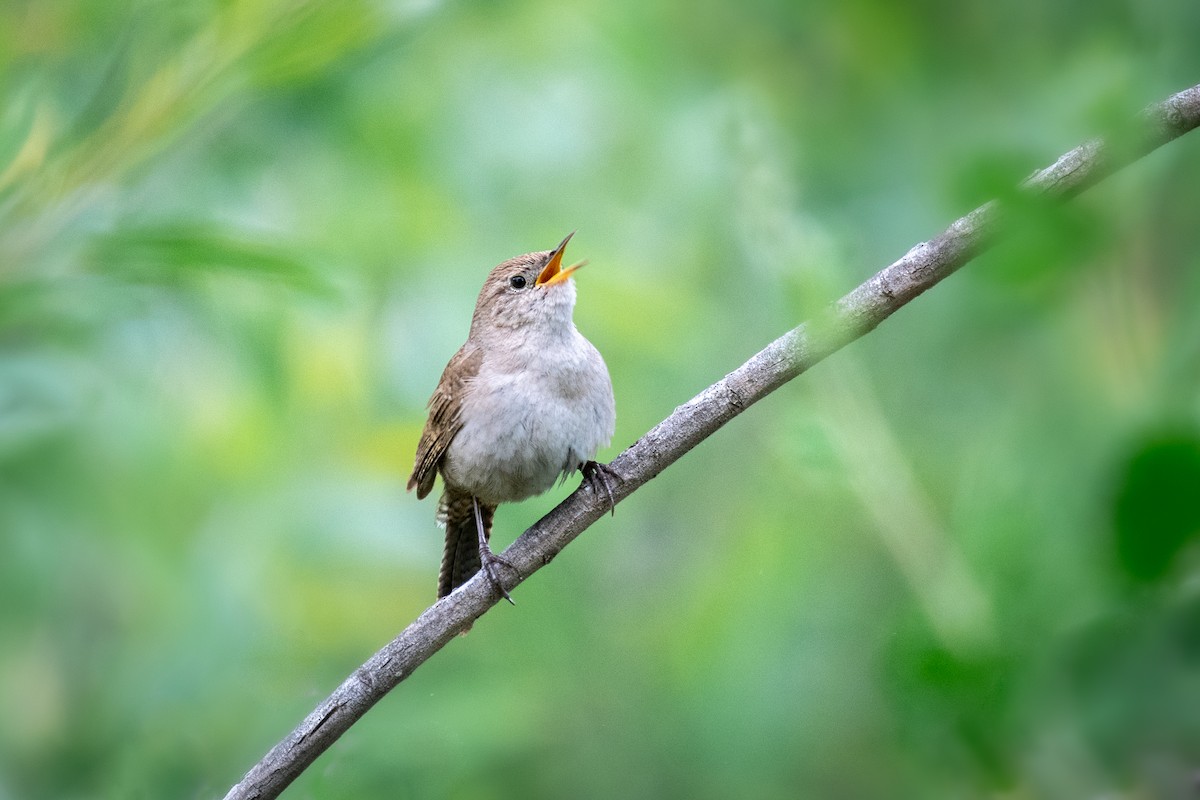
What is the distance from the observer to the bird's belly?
3502 millimetres

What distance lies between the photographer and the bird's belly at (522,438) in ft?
11.5

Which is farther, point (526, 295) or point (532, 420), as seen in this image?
point (526, 295)

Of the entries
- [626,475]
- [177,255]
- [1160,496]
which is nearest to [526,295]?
[626,475]

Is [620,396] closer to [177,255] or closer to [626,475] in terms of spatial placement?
[626,475]

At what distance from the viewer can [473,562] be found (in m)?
4.20

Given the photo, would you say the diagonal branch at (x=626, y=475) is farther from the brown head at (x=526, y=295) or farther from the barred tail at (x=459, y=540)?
the barred tail at (x=459, y=540)

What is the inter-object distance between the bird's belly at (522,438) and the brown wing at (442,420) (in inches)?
1.6

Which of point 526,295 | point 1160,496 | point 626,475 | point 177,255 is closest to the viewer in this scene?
point 1160,496

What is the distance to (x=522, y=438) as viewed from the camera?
3541 mm

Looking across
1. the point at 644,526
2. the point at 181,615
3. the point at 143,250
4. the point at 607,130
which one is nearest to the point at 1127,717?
the point at 143,250

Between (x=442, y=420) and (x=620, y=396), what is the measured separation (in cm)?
64

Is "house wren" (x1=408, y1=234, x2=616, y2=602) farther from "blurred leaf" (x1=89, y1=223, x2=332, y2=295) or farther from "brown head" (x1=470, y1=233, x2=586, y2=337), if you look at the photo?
"blurred leaf" (x1=89, y1=223, x2=332, y2=295)

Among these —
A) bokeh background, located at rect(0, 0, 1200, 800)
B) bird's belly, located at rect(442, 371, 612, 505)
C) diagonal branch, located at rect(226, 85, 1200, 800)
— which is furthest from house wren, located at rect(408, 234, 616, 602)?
diagonal branch, located at rect(226, 85, 1200, 800)

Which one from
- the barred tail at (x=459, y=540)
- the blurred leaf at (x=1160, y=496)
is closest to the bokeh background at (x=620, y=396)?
the blurred leaf at (x=1160, y=496)
